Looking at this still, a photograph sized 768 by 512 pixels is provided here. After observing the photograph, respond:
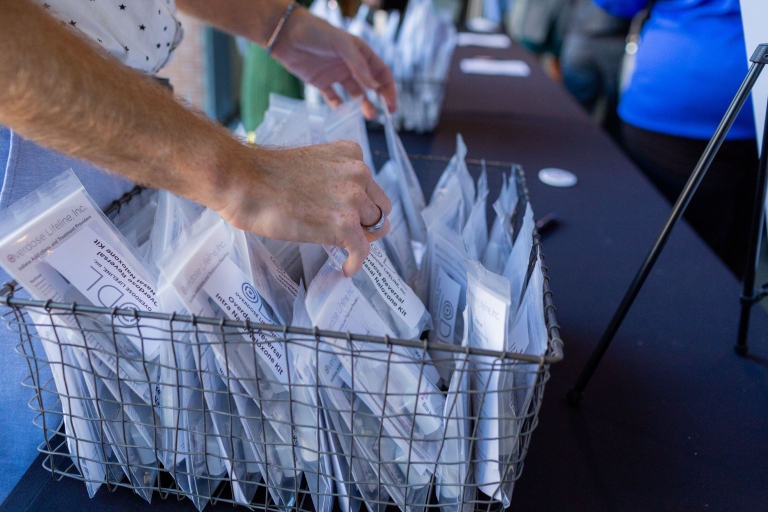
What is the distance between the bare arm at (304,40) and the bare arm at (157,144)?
1.53ft

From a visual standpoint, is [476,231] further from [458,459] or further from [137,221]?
[137,221]

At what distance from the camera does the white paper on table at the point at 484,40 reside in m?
2.77

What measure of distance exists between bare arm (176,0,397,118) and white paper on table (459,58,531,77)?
136 cm

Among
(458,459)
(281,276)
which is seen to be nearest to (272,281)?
(281,276)

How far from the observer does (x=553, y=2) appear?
12.5ft

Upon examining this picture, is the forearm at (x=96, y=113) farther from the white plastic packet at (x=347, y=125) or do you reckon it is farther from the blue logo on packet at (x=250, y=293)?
the white plastic packet at (x=347, y=125)

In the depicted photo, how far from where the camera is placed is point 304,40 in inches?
34.8

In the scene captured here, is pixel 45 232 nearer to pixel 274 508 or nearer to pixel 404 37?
pixel 274 508

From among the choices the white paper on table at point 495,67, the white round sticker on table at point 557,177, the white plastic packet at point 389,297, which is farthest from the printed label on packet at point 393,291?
the white paper on table at point 495,67

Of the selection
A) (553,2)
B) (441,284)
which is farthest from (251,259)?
(553,2)

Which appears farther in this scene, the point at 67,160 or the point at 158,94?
the point at 67,160

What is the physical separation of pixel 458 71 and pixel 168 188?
6.36 feet

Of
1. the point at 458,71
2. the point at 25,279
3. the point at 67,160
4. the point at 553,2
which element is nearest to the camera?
the point at 25,279

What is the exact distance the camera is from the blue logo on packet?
1.48 ft
